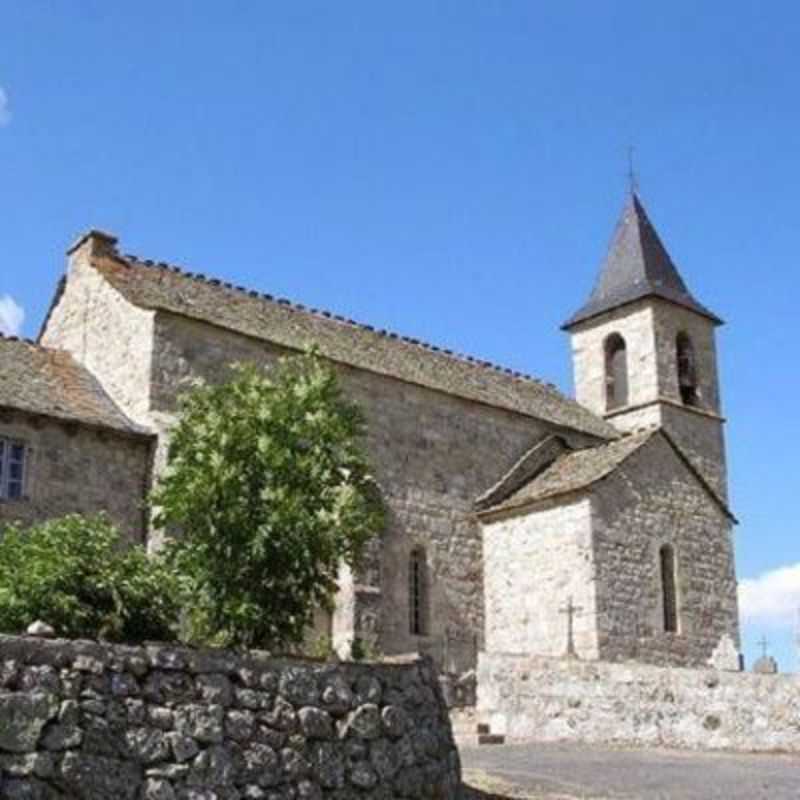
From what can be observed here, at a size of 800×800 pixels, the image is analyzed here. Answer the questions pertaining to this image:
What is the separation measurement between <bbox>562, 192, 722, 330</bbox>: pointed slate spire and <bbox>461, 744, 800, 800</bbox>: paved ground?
2218 cm

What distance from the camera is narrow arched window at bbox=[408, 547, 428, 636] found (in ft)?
88.7

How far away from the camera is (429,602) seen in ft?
90.0

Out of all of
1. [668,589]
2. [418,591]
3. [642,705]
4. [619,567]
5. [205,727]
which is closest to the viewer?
[205,727]

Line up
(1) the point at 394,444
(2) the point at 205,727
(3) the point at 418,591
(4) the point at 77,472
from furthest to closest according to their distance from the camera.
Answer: (1) the point at 394,444, (3) the point at 418,591, (4) the point at 77,472, (2) the point at 205,727

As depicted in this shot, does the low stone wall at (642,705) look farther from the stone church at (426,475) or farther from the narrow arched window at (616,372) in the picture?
the narrow arched window at (616,372)

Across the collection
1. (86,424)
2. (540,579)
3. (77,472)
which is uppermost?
(86,424)

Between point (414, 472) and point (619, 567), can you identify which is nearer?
point (619, 567)

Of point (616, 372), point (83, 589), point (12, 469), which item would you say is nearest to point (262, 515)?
point (83, 589)

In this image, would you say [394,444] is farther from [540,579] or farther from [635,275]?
[635,275]

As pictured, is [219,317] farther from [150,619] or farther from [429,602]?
[150,619]

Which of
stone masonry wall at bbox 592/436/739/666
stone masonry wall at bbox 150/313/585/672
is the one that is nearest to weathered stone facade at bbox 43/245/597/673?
stone masonry wall at bbox 150/313/585/672

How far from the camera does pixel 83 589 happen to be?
41.4 ft

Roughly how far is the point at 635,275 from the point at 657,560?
1430 centimetres

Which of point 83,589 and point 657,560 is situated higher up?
point 657,560
